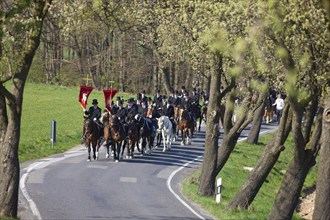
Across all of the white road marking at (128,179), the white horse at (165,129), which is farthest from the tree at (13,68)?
the white horse at (165,129)

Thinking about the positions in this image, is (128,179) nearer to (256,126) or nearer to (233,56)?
(233,56)

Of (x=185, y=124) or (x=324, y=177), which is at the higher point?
(x=185, y=124)

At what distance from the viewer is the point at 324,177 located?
51.8 ft

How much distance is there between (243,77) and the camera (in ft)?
70.3

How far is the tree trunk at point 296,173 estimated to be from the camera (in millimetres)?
17562

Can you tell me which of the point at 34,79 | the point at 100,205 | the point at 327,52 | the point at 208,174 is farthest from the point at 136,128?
the point at 34,79

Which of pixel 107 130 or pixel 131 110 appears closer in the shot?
pixel 107 130

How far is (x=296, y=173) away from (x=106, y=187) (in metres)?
8.62

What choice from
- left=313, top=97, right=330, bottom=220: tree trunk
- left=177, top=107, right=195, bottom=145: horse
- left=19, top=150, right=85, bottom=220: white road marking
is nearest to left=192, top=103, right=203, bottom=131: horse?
left=177, top=107, right=195, bottom=145: horse

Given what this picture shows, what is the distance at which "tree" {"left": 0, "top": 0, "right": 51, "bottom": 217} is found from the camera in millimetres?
14438

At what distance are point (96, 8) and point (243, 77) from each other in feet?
19.4

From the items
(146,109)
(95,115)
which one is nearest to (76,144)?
(146,109)

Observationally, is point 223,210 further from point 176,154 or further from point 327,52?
point 176,154

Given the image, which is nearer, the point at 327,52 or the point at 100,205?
the point at 327,52
